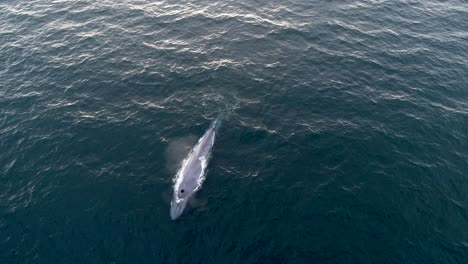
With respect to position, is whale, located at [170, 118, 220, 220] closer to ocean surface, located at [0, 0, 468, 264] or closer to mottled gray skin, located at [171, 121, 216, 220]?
mottled gray skin, located at [171, 121, 216, 220]

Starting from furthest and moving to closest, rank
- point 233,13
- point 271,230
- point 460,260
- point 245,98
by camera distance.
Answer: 1. point 233,13
2. point 245,98
3. point 271,230
4. point 460,260

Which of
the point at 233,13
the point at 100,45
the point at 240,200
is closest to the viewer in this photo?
the point at 240,200

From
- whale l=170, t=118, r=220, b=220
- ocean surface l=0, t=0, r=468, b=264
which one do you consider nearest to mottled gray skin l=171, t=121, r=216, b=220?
whale l=170, t=118, r=220, b=220

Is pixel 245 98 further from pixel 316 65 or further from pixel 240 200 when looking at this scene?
pixel 240 200

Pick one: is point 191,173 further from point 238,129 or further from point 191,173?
point 238,129

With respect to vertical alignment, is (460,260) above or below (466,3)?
below

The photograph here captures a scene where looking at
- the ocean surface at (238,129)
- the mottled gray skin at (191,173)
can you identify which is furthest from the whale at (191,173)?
the ocean surface at (238,129)

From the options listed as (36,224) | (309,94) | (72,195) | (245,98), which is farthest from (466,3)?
(36,224)
